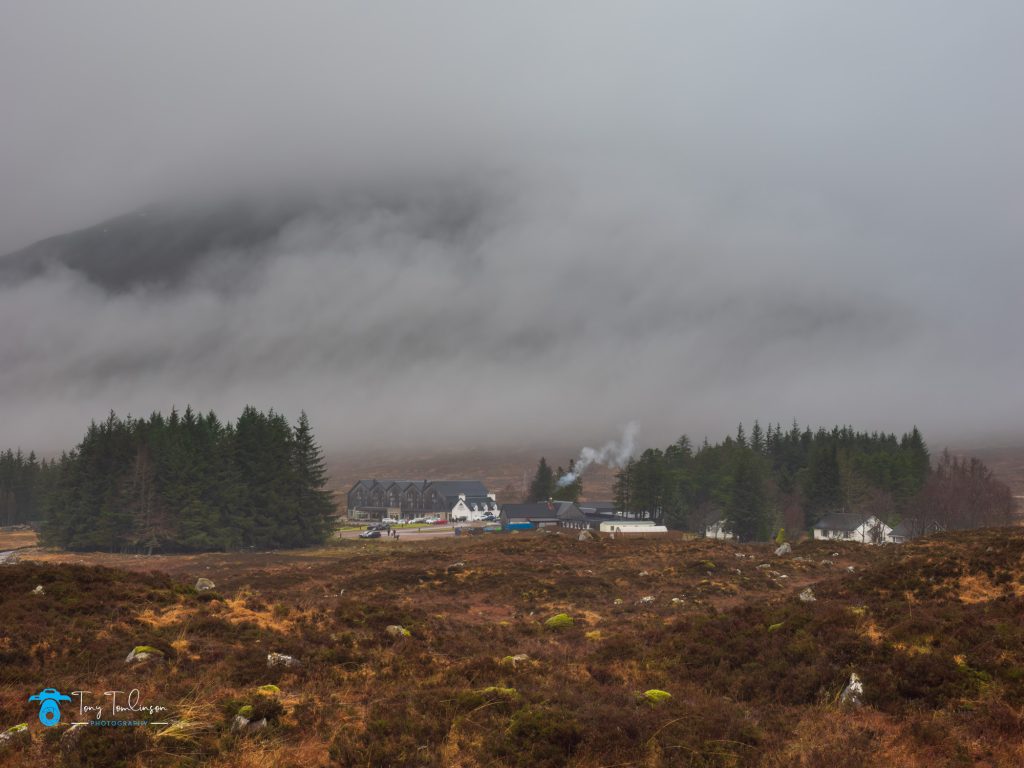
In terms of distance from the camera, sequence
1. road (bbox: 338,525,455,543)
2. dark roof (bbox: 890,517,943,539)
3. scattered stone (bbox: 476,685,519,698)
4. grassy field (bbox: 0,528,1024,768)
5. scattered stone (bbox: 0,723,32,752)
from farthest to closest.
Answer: road (bbox: 338,525,455,543), dark roof (bbox: 890,517,943,539), scattered stone (bbox: 476,685,519,698), grassy field (bbox: 0,528,1024,768), scattered stone (bbox: 0,723,32,752)

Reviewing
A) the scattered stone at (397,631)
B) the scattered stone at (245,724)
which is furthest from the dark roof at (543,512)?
the scattered stone at (245,724)

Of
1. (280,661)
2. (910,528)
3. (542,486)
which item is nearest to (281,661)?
(280,661)

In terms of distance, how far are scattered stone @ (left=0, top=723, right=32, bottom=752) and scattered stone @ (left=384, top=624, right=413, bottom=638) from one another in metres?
13.6

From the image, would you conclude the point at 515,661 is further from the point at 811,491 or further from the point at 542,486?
the point at 542,486

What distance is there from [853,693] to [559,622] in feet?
54.8

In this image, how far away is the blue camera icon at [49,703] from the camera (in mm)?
12742

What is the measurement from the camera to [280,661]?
18.6m

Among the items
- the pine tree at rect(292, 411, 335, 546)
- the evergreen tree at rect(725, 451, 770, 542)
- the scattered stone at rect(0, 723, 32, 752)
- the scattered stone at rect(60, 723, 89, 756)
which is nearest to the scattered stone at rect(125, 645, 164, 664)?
the scattered stone at rect(0, 723, 32, 752)

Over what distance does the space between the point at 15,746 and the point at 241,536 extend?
86.8 meters

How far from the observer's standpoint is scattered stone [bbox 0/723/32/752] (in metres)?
11.4

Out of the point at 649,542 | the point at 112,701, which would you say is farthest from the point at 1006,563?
the point at 649,542

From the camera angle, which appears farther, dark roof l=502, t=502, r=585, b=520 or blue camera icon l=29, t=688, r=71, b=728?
dark roof l=502, t=502, r=585, b=520

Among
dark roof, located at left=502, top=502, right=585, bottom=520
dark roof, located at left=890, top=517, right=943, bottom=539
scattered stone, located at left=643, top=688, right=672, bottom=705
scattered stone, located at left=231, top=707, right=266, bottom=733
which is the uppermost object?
scattered stone, located at left=231, top=707, right=266, bottom=733

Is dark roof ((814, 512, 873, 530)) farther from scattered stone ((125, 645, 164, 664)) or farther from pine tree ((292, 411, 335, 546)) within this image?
scattered stone ((125, 645, 164, 664))
